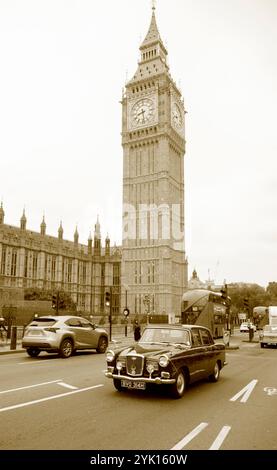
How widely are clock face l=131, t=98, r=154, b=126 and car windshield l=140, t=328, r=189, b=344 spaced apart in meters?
78.2

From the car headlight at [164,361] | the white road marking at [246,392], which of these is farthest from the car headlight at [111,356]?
the white road marking at [246,392]

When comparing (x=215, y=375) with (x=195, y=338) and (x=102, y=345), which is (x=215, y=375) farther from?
(x=102, y=345)

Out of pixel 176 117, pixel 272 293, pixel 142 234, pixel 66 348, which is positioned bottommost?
pixel 66 348

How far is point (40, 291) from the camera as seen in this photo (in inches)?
2297

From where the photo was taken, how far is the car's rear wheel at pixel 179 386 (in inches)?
331

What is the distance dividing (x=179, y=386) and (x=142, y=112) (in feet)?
269

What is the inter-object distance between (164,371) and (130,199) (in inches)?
3036

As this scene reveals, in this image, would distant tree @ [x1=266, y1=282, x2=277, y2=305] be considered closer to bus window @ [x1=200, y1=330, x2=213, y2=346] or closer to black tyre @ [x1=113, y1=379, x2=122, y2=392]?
bus window @ [x1=200, y1=330, x2=213, y2=346]

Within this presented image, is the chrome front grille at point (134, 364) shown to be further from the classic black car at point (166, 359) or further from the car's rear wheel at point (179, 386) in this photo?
the car's rear wheel at point (179, 386)

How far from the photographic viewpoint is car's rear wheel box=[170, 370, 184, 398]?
8414 millimetres

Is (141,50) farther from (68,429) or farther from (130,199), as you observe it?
(68,429)

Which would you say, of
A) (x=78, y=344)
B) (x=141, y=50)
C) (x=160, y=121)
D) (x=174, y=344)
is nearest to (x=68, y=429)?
(x=174, y=344)

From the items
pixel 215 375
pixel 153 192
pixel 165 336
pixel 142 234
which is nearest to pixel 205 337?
pixel 215 375

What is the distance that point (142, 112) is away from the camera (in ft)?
280
